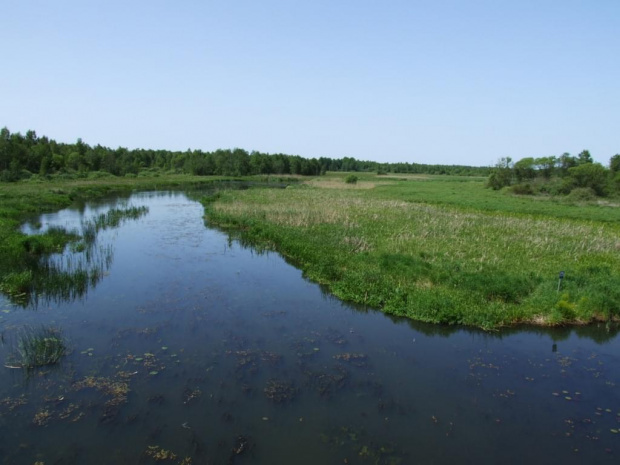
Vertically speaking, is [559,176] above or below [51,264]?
above

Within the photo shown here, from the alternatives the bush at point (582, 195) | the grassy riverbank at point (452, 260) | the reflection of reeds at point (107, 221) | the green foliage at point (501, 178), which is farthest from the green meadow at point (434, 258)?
the green foliage at point (501, 178)

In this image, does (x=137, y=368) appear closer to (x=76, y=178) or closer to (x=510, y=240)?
(x=510, y=240)

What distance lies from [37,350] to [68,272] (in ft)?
25.8

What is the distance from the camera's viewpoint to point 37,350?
413 inches

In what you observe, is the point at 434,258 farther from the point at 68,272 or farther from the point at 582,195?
the point at 582,195

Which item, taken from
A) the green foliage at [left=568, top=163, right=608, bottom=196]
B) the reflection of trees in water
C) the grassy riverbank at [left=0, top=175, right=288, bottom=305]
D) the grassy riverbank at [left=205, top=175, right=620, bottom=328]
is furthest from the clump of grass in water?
the green foliage at [left=568, top=163, right=608, bottom=196]

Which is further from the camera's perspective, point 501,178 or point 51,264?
point 501,178

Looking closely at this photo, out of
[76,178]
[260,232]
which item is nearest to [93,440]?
[260,232]

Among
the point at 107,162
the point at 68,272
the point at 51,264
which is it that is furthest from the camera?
the point at 107,162

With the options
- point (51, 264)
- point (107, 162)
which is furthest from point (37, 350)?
point (107, 162)

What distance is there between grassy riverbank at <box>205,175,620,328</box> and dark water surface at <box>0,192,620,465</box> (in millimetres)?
892

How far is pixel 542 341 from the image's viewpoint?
13047 mm

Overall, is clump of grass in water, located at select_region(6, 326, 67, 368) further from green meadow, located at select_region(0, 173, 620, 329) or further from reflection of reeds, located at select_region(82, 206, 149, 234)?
reflection of reeds, located at select_region(82, 206, 149, 234)

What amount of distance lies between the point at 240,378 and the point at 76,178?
3094 inches
